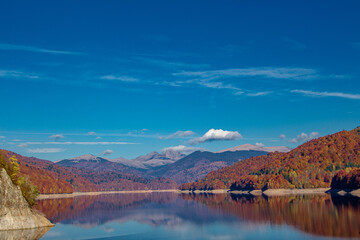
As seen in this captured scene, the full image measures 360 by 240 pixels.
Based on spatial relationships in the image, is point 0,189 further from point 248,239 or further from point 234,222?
point 234,222

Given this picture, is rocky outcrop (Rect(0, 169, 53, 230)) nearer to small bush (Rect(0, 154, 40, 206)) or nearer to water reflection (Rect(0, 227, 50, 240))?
water reflection (Rect(0, 227, 50, 240))

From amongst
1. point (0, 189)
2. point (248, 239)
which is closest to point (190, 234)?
point (248, 239)

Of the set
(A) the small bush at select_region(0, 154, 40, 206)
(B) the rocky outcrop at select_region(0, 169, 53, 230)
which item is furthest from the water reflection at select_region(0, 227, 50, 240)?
(A) the small bush at select_region(0, 154, 40, 206)

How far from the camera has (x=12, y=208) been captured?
91.8 metres

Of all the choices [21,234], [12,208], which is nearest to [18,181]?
[12,208]

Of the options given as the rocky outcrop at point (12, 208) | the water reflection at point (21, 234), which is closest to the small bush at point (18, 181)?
the rocky outcrop at point (12, 208)

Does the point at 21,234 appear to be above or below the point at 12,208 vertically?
below

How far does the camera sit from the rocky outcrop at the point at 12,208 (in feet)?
290

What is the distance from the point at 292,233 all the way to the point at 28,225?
6612cm

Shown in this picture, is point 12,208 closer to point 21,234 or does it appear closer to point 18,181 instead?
point 21,234

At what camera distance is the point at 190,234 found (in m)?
102

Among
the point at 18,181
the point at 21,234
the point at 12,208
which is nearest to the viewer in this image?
the point at 21,234

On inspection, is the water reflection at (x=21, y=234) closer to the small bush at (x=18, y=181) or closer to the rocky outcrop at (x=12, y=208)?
the rocky outcrop at (x=12, y=208)

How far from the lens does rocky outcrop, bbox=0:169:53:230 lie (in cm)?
8854
